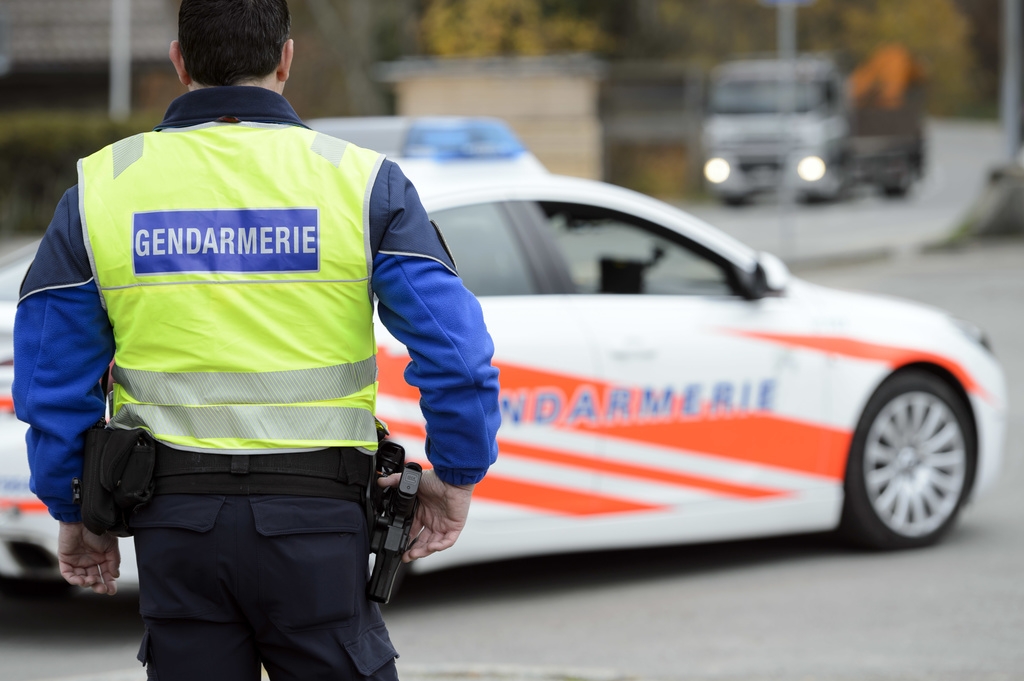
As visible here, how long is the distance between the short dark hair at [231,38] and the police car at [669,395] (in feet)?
7.63

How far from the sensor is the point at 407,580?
5.75 meters

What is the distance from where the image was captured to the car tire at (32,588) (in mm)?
5441

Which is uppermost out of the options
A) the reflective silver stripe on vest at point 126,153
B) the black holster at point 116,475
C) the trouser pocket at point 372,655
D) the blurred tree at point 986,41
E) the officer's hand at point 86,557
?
the blurred tree at point 986,41

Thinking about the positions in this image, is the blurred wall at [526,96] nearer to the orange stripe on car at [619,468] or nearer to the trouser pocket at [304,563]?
the orange stripe on car at [619,468]

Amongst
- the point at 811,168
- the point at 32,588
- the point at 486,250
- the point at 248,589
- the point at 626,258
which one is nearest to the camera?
the point at 248,589

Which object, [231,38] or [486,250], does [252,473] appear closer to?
[231,38]

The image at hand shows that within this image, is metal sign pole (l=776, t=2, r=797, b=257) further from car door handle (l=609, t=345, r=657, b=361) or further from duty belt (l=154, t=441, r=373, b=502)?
duty belt (l=154, t=441, r=373, b=502)

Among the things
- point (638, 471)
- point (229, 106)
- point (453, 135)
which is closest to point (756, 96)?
point (453, 135)

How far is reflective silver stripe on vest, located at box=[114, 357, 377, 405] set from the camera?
248 centimetres

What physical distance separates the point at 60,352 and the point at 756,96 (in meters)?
25.6

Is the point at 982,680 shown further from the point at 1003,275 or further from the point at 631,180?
the point at 631,180

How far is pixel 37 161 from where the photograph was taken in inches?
914

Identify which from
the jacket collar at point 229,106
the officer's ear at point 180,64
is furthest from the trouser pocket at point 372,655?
the officer's ear at point 180,64

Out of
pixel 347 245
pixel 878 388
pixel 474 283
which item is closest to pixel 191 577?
pixel 347 245
